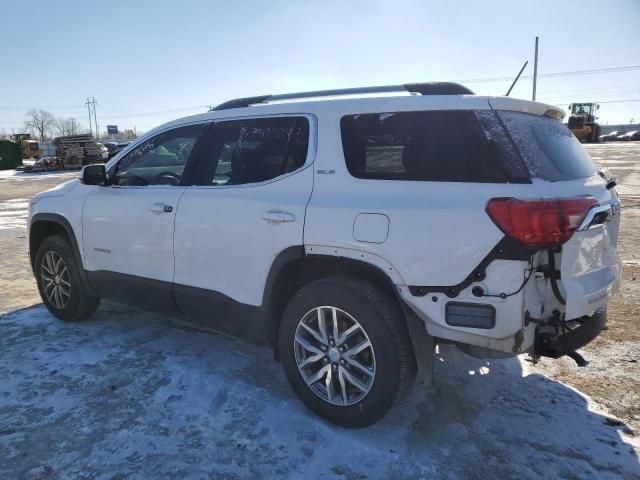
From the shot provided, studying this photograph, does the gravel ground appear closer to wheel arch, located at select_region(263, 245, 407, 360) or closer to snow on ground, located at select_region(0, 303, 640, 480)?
snow on ground, located at select_region(0, 303, 640, 480)

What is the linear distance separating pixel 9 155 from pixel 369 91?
42787mm

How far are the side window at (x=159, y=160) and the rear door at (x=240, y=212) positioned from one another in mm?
263

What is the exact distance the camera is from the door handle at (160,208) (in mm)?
3654

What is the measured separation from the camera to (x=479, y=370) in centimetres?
372

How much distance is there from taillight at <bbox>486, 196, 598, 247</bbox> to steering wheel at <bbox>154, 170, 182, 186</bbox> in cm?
239

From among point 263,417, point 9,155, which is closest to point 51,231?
point 263,417

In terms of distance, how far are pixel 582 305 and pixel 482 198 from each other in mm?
794

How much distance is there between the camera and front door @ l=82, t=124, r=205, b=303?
375 centimetres

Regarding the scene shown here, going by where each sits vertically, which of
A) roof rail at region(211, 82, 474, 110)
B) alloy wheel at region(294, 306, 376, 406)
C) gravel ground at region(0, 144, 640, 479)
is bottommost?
gravel ground at region(0, 144, 640, 479)

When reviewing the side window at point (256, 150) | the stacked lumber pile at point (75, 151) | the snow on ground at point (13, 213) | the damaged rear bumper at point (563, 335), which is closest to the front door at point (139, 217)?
the side window at point (256, 150)

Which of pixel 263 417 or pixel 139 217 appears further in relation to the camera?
pixel 139 217

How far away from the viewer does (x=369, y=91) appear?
3213 mm

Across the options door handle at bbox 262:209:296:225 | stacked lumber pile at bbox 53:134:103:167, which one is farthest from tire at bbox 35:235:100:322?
stacked lumber pile at bbox 53:134:103:167

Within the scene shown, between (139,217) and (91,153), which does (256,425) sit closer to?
(139,217)
